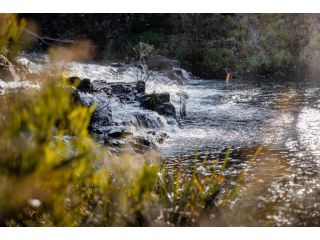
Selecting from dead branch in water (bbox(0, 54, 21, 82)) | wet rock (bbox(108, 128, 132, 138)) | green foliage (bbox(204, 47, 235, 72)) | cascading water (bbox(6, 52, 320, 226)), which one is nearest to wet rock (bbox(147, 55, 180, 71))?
green foliage (bbox(204, 47, 235, 72))

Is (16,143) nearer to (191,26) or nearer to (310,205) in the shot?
(310,205)

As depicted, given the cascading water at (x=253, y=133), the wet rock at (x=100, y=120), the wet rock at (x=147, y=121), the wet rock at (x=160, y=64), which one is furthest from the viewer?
the wet rock at (x=160, y=64)

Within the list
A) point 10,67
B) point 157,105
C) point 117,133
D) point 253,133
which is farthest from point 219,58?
point 117,133

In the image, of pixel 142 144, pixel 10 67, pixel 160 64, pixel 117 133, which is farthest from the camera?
pixel 160 64

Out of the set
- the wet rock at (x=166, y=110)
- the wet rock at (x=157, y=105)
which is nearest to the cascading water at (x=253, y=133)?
the wet rock at (x=157, y=105)

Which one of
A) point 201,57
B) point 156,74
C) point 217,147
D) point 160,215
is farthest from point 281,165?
point 201,57

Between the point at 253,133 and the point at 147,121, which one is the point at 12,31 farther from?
the point at 253,133

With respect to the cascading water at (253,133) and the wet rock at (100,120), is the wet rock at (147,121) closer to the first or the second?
the cascading water at (253,133)

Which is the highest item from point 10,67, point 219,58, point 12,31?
point 12,31

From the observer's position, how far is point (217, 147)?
9625 mm

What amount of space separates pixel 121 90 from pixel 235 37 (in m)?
14.0

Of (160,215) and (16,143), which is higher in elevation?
(16,143)

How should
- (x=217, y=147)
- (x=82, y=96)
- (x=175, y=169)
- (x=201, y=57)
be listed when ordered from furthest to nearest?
(x=201, y=57), (x=82, y=96), (x=217, y=147), (x=175, y=169)

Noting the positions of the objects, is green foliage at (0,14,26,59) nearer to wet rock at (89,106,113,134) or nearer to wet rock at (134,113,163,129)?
wet rock at (89,106,113,134)
